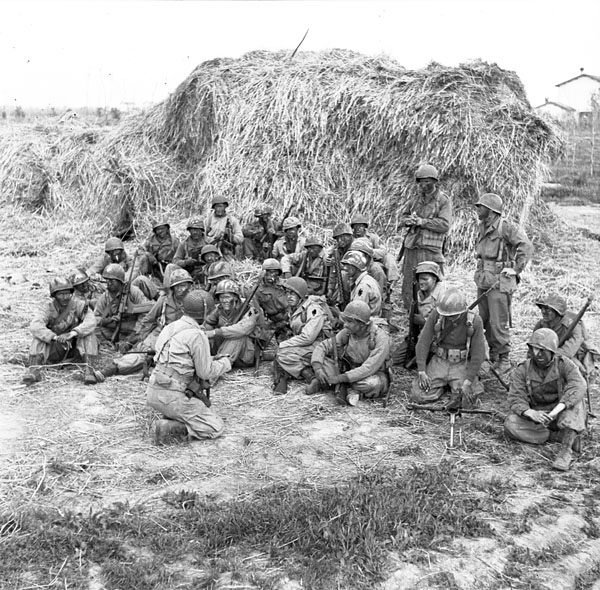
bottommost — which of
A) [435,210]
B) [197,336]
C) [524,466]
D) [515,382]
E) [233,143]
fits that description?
[524,466]

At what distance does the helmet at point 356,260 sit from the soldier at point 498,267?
1.35 meters

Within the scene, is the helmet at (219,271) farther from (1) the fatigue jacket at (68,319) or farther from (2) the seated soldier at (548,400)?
(2) the seated soldier at (548,400)

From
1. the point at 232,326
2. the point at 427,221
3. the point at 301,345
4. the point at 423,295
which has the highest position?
the point at 427,221

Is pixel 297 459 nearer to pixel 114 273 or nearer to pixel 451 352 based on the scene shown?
pixel 451 352

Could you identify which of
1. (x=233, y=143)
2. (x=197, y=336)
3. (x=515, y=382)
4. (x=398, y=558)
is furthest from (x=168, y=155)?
(x=398, y=558)

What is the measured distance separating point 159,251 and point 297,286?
10.3 feet

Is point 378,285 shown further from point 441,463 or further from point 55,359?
point 55,359

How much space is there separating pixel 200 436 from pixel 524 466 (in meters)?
2.82

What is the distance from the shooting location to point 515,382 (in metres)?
6.45

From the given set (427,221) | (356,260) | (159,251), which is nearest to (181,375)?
(356,260)

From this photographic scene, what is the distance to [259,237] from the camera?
1190cm

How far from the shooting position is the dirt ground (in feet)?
15.3

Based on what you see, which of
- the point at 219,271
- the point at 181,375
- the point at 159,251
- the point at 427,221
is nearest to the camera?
the point at 181,375

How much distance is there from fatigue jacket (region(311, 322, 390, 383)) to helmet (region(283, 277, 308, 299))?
1041 millimetres
